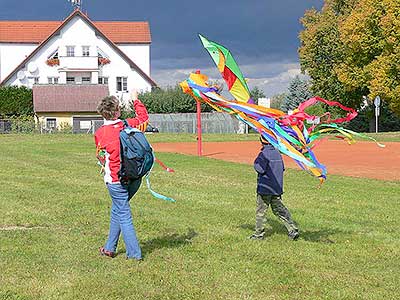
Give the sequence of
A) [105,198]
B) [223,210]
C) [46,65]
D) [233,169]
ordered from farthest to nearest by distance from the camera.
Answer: [46,65] < [233,169] < [105,198] < [223,210]

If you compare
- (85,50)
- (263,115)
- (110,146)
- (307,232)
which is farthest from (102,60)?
(110,146)

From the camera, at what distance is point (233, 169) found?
1920 cm

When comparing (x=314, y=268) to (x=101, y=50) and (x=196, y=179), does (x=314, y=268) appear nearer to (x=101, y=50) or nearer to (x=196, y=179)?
(x=196, y=179)

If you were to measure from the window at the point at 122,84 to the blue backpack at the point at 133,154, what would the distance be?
2332 inches

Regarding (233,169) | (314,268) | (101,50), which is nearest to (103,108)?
(314,268)

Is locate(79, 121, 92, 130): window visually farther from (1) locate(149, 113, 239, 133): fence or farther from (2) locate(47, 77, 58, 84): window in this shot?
(2) locate(47, 77, 58, 84): window

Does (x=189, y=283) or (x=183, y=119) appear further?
(x=183, y=119)

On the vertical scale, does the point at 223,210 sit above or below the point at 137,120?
below

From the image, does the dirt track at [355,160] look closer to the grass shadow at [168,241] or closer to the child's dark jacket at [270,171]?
the child's dark jacket at [270,171]

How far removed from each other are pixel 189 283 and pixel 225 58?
3028 millimetres

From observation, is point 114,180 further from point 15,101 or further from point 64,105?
point 15,101

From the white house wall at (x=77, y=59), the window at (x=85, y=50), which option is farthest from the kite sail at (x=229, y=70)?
the window at (x=85, y=50)

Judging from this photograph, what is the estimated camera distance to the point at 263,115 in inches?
311

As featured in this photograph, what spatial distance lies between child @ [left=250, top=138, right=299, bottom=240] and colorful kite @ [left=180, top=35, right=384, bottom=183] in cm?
32
